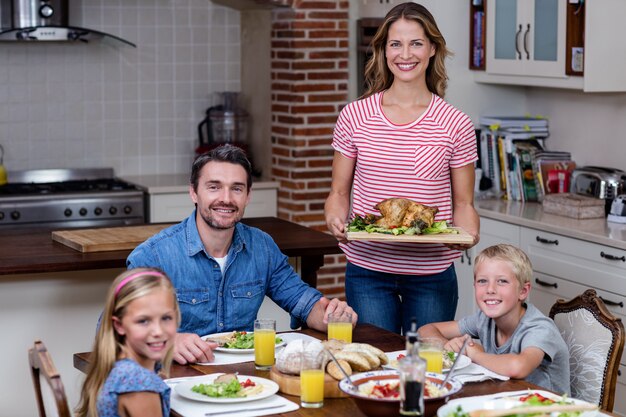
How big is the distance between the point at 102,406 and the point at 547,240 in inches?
116

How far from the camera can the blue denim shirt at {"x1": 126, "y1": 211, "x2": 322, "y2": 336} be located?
10.5ft

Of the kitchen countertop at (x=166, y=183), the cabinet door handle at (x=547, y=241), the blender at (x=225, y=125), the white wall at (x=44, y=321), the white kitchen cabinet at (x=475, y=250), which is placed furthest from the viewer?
the blender at (x=225, y=125)

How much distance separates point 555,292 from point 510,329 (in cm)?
190

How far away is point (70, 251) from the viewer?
402cm

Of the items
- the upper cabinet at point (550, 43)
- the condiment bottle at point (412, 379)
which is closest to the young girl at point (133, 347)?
the condiment bottle at point (412, 379)

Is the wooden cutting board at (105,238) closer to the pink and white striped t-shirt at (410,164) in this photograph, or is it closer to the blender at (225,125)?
the pink and white striped t-shirt at (410,164)

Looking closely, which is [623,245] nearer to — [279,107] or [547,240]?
[547,240]

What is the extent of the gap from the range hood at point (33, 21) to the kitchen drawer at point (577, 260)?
109 inches

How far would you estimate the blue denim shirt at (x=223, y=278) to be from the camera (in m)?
3.19

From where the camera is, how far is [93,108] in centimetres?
645

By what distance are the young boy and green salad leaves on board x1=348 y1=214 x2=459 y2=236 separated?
313mm

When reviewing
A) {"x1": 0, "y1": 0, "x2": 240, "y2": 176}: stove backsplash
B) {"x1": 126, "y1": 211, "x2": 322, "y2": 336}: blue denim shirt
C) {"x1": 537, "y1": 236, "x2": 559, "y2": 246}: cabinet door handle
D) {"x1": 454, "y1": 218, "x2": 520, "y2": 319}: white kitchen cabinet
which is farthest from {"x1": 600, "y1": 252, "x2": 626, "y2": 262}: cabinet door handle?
{"x1": 0, "y1": 0, "x2": 240, "y2": 176}: stove backsplash

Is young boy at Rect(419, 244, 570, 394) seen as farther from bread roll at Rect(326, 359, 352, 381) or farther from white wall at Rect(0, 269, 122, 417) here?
white wall at Rect(0, 269, 122, 417)

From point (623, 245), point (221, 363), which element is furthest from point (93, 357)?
point (623, 245)
